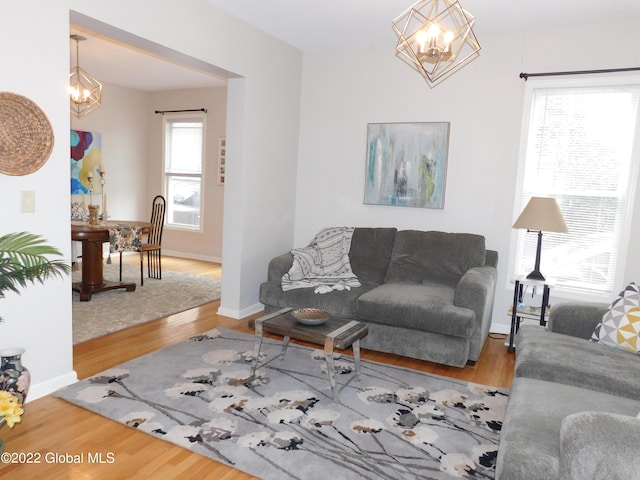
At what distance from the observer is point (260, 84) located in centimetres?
430

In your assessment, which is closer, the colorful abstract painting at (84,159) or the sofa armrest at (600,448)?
the sofa armrest at (600,448)

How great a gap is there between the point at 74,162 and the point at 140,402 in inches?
198

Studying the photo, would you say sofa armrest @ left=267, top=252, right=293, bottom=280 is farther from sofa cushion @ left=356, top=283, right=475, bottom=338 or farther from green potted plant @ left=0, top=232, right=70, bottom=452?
green potted plant @ left=0, top=232, right=70, bottom=452

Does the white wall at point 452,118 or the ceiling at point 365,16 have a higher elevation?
the ceiling at point 365,16

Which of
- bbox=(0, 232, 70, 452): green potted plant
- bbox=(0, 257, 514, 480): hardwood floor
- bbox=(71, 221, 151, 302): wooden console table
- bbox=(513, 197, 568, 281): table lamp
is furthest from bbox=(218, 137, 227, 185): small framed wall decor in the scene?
bbox=(0, 232, 70, 452): green potted plant

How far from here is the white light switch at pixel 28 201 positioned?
8.20 ft

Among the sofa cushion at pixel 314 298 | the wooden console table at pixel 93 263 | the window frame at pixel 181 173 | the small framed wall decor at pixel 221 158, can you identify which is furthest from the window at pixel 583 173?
the window frame at pixel 181 173

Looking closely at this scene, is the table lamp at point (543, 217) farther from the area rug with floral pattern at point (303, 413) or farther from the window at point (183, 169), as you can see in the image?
the window at point (183, 169)

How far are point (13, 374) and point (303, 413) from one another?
145 cm

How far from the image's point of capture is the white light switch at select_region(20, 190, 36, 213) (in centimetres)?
250

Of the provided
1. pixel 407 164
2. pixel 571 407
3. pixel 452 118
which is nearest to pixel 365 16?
pixel 452 118

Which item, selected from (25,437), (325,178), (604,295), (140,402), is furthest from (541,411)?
(325,178)

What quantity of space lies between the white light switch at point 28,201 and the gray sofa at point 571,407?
2508 millimetres

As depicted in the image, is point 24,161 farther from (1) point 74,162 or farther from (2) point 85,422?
(1) point 74,162
